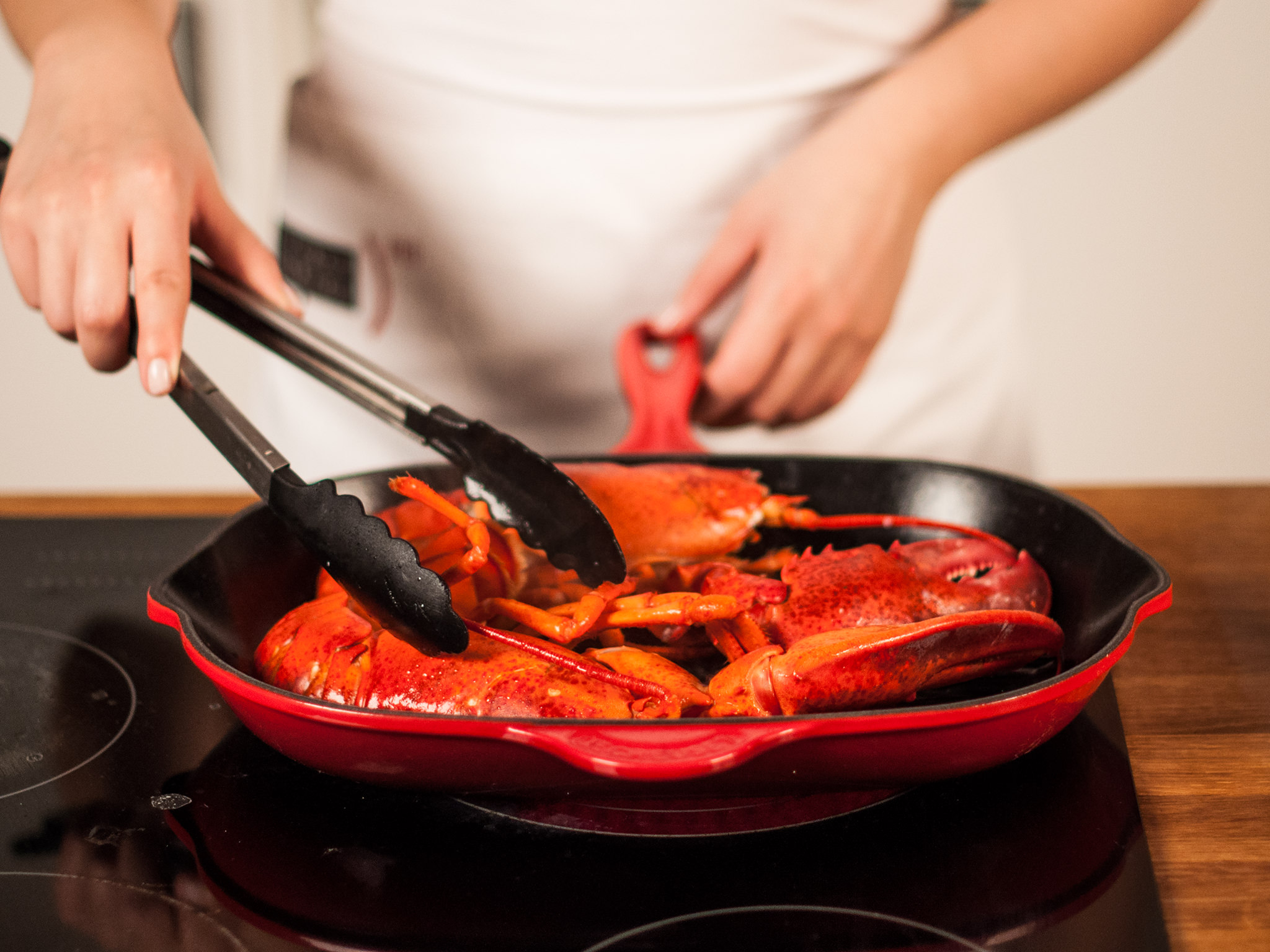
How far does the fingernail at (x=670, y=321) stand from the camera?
1.02 meters

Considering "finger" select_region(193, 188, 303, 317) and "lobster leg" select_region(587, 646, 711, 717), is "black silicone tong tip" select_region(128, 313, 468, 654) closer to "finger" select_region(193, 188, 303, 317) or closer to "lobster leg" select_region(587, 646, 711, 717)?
"lobster leg" select_region(587, 646, 711, 717)

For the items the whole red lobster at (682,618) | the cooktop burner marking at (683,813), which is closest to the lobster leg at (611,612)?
the whole red lobster at (682,618)

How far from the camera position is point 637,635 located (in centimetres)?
71

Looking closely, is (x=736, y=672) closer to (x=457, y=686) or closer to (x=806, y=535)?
(x=457, y=686)

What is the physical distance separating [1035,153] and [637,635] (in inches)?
67.9

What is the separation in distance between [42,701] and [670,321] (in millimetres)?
636

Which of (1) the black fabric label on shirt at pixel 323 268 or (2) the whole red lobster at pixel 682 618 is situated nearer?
(2) the whole red lobster at pixel 682 618

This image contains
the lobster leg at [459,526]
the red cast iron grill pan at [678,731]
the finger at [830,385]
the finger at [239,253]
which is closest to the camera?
the red cast iron grill pan at [678,731]

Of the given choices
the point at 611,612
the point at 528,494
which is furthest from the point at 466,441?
the point at 611,612

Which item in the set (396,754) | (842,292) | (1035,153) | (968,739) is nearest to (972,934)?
(968,739)

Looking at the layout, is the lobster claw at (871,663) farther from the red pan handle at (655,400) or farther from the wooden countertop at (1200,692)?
the red pan handle at (655,400)

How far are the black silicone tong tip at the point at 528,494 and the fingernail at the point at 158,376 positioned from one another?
167 mm

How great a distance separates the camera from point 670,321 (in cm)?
103

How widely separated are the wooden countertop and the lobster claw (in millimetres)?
126
